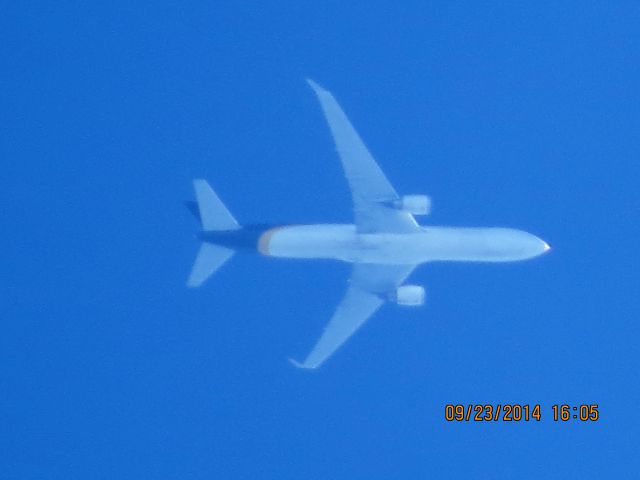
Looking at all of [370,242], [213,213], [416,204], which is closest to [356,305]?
[370,242]

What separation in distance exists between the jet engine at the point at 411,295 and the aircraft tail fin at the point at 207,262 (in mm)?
4343

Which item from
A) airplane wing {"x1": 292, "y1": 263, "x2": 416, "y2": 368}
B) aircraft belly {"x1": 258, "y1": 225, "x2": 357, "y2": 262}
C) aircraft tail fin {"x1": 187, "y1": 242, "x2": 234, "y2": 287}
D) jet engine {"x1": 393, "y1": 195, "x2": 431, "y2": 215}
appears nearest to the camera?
jet engine {"x1": 393, "y1": 195, "x2": 431, "y2": 215}


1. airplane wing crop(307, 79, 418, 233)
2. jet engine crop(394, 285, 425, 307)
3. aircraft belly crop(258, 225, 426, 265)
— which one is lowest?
jet engine crop(394, 285, 425, 307)

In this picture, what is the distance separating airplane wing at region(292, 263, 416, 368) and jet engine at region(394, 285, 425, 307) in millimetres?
850

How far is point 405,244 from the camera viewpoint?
17.0m

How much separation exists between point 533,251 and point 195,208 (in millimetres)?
8120

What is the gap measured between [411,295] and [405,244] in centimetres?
112

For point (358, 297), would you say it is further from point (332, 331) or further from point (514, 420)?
point (514, 420)

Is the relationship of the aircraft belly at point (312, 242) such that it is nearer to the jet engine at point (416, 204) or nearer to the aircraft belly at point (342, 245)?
the aircraft belly at point (342, 245)

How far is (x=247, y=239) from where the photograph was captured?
712 inches

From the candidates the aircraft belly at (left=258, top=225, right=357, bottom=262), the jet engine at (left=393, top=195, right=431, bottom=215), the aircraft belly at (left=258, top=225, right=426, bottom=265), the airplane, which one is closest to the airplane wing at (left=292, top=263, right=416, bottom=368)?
the airplane

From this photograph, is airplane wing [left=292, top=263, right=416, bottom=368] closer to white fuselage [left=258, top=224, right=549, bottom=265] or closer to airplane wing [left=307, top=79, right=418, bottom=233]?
white fuselage [left=258, top=224, right=549, bottom=265]

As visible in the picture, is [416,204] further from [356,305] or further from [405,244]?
[356,305]

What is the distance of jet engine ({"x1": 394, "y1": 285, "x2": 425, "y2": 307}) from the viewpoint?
16953 mm
